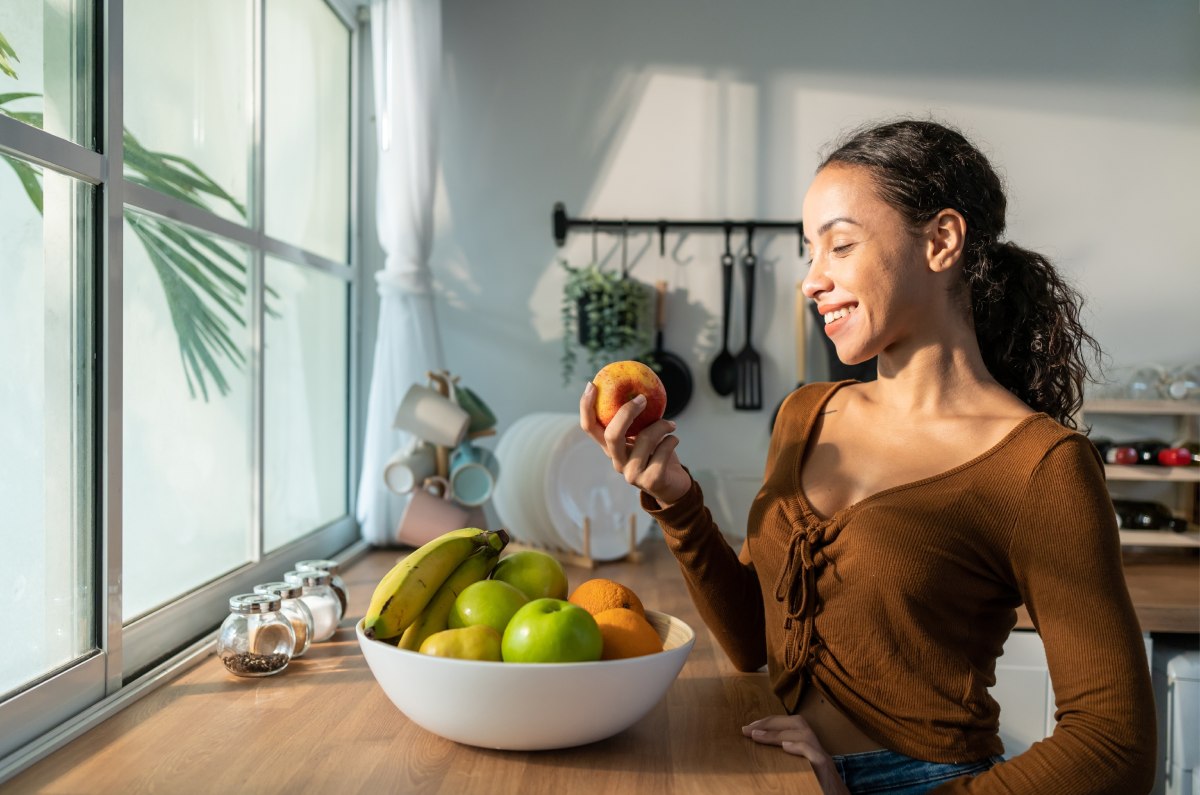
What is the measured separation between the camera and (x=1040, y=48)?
234 cm

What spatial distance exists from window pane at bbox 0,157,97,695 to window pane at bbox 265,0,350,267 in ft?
2.45

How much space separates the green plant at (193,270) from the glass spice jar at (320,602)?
38 cm

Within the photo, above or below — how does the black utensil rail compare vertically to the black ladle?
above

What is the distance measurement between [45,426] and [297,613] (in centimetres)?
38

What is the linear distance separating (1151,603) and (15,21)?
1.98 metres

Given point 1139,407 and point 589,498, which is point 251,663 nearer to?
point 589,498

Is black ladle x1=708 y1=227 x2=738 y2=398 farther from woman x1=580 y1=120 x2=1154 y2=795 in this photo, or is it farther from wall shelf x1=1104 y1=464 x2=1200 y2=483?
woman x1=580 y1=120 x2=1154 y2=795

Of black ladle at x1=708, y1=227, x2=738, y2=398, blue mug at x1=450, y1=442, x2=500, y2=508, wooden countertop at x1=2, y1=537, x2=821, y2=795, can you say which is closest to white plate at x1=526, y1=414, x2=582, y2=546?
blue mug at x1=450, y1=442, x2=500, y2=508

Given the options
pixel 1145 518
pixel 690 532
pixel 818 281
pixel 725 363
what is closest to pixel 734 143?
pixel 725 363

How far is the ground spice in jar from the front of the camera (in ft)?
3.77

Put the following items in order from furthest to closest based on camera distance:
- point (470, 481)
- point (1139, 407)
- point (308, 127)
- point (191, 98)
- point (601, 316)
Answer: point (601, 316) → point (1139, 407) → point (308, 127) → point (470, 481) → point (191, 98)

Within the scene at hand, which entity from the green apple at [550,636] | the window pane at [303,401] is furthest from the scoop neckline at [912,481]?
the window pane at [303,401]

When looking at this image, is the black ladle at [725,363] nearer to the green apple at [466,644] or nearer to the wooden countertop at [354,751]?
the wooden countertop at [354,751]

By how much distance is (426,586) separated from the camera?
949 mm
